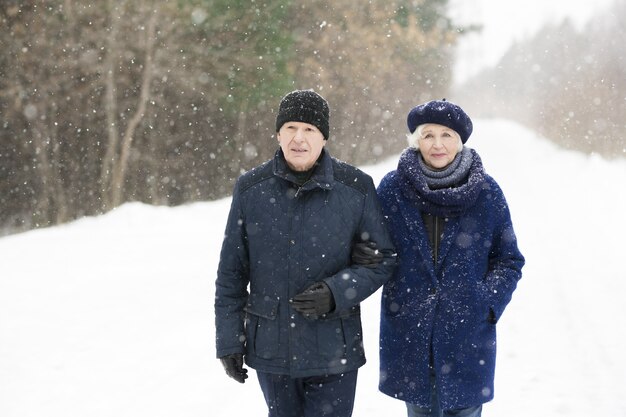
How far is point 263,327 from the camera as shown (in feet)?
8.83

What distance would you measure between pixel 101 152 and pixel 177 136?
2154 millimetres

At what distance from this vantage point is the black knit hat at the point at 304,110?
2.71 metres

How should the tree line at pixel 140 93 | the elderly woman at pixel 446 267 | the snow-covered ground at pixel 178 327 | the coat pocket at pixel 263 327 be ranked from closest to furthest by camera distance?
1. the coat pocket at pixel 263 327
2. the elderly woman at pixel 446 267
3. the snow-covered ground at pixel 178 327
4. the tree line at pixel 140 93

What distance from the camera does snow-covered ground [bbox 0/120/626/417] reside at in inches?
173

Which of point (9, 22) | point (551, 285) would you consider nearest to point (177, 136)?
point (9, 22)

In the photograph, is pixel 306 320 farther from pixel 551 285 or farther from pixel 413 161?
pixel 551 285

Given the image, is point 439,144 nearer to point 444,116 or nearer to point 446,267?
point 444,116

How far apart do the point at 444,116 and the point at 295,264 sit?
2.95ft

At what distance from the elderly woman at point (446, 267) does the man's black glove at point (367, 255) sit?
18 centimetres

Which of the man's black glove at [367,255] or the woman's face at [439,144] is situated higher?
the woman's face at [439,144]

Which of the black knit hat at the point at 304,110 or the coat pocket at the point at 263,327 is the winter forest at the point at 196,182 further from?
the black knit hat at the point at 304,110

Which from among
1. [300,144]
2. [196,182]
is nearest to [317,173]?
[300,144]

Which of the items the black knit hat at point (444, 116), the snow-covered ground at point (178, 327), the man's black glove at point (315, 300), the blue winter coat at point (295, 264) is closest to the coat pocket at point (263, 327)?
the blue winter coat at point (295, 264)

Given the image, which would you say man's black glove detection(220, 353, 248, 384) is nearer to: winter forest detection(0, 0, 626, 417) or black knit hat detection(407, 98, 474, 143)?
black knit hat detection(407, 98, 474, 143)
